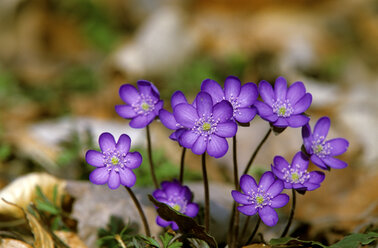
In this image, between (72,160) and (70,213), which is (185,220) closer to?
(70,213)

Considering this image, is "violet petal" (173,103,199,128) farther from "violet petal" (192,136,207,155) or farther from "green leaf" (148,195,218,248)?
"green leaf" (148,195,218,248)

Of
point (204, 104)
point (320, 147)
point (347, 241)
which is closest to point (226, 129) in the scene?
point (204, 104)

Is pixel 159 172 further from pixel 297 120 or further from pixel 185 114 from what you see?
pixel 297 120

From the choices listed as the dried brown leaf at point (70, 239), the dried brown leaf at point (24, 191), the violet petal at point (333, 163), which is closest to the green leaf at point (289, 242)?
the violet petal at point (333, 163)

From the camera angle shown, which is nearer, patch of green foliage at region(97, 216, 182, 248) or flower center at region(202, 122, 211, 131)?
flower center at region(202, 122, 211, 131)

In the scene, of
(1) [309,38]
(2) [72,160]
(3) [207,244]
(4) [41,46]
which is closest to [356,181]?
(3) [207,244]

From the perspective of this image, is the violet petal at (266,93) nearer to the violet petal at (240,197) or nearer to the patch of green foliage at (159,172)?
the violet petal at (240,197)

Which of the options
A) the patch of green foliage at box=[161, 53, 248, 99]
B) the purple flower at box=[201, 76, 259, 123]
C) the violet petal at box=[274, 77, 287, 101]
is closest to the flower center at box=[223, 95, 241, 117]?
the purple flower at box=[201, 76, 259, 123]
